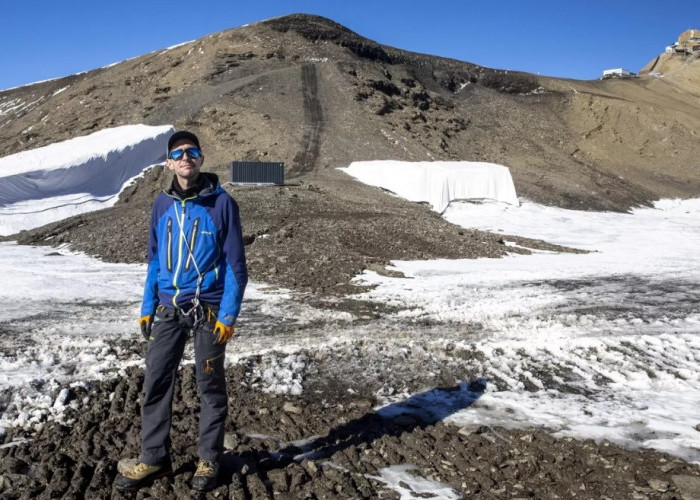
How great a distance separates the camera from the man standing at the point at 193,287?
353 cm

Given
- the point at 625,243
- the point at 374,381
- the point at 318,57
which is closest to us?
the point at 374,381

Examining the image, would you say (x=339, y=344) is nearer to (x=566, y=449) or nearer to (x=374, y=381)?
(x=374, y=381)

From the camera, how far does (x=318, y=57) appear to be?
41.8 metres

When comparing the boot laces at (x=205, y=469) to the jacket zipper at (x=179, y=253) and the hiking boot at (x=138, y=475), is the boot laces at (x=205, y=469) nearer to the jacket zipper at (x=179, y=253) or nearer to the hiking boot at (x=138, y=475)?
the hiking boot at (x=138, y=475)

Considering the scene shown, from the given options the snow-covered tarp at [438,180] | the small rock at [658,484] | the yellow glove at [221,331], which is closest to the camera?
the yellow glove at [221,331]

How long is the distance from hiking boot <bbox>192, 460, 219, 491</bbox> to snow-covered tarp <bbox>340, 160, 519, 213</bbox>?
2046 centimetres

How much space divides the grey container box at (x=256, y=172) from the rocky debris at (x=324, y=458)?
16.0 meters

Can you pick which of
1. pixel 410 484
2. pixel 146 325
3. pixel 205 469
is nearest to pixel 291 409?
pixel 410 484

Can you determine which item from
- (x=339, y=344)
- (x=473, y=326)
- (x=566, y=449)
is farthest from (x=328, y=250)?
(x=566, y=449)

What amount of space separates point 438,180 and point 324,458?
807 inches

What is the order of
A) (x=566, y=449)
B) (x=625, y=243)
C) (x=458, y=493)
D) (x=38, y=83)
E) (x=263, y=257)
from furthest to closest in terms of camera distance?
(x=38, y=83) → (x=625, y=243) → (x=263, y=257) → (x=566, y=449) → (x=458, y=493)

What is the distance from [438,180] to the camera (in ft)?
79.4

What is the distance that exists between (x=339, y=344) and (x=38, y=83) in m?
58.2

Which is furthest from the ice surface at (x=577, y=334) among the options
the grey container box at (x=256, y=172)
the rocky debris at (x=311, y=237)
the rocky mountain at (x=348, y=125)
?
the grey container box at (x=256, y=172)
